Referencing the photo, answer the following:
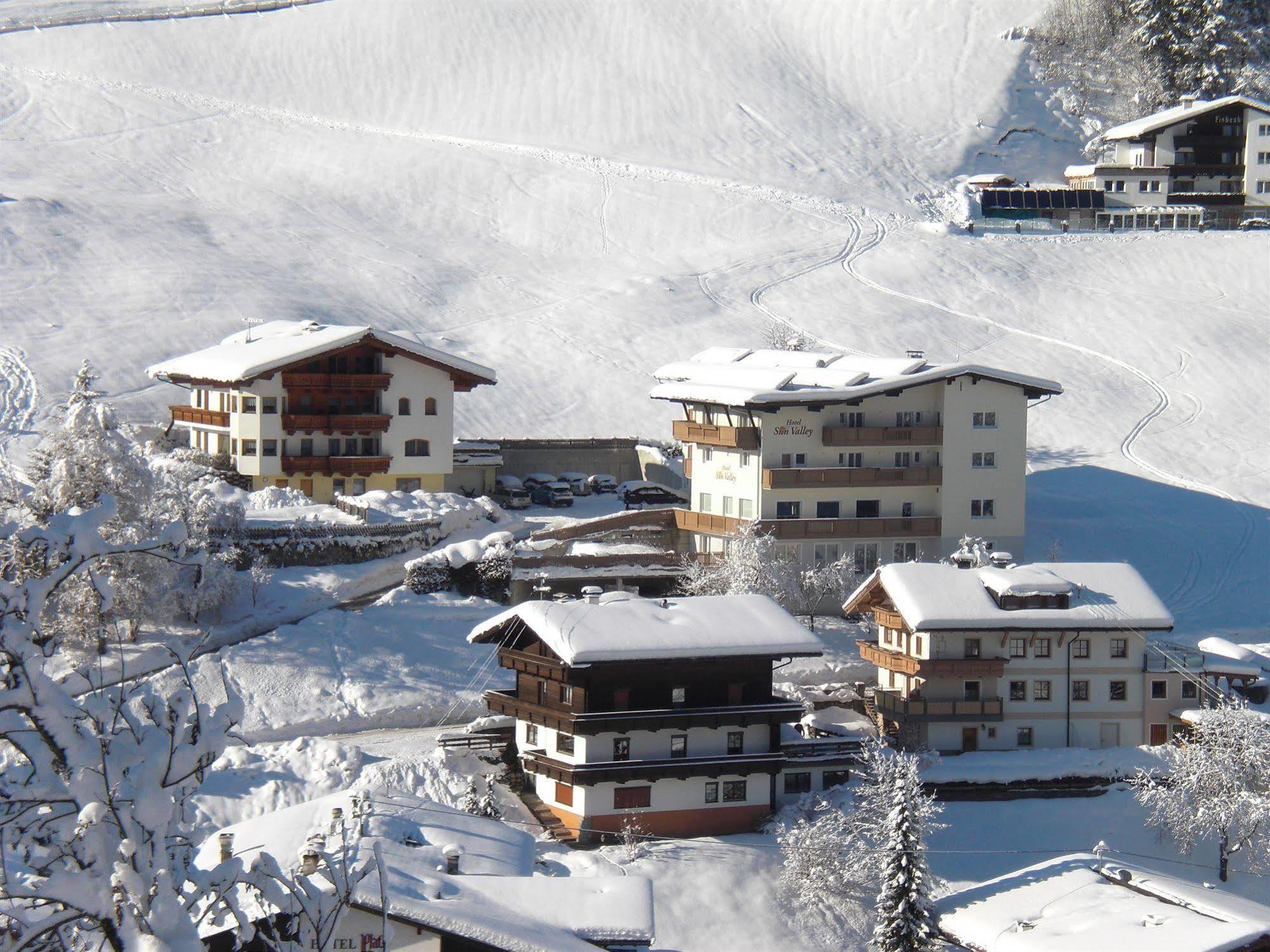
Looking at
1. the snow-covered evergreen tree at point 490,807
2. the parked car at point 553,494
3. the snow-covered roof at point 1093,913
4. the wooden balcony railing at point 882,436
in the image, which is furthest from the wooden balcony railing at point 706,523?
the snow-covered roof at point 1093,913

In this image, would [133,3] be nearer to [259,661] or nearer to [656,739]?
[259,661]

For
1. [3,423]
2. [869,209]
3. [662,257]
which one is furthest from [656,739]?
[869,209]

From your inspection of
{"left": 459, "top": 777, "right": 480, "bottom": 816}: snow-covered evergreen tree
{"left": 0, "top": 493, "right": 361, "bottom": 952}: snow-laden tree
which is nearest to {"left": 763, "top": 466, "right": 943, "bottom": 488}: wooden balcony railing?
{"left": 459, "top": 777, "right": 480, "bottom": 816}: snow-covered evergreen tree

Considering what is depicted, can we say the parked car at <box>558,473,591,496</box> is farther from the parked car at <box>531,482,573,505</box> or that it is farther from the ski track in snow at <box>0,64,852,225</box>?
the ski track in snow at <box>0,64,852,225</box>

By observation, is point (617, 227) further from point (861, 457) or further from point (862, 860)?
point (862, 860)

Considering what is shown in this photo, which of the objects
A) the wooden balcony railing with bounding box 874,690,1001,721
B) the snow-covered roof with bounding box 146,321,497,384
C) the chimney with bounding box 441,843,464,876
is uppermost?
the snow-covered roof with bounding box 146,321,497,384

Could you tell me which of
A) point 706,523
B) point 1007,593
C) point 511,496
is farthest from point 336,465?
point 1007,593
